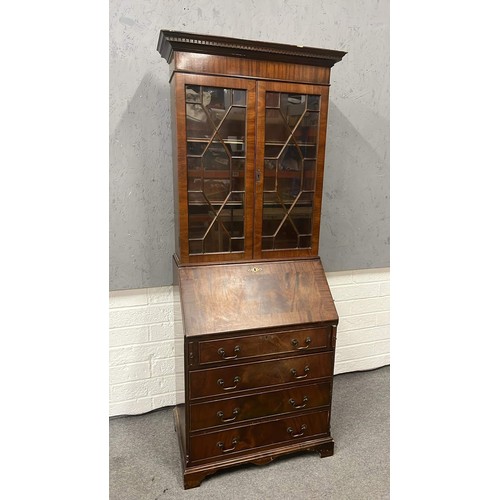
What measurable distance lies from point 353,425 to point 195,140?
1.77 m

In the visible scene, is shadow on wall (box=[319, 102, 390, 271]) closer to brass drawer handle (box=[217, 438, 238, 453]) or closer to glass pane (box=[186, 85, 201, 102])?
glass pane (box=[186, 85, 201, 102])

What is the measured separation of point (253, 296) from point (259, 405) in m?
0.51

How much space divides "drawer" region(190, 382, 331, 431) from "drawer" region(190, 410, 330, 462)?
51 mm

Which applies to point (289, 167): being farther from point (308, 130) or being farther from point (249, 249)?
→ point (249, 249)

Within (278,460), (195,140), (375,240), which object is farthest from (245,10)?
(278,460)

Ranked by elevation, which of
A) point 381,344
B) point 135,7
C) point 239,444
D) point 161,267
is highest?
point 135,7

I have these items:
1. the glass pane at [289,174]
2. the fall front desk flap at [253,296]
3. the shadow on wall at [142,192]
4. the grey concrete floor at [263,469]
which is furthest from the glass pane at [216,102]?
the grey concrete floor at [263,469]

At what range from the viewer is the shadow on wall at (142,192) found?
2037 mm

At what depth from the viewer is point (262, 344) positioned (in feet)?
5.94

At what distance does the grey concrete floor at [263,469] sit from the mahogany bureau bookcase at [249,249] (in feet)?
0.25

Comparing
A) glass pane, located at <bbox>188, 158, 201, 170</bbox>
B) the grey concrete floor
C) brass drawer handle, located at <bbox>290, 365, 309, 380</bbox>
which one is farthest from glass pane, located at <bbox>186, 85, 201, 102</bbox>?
the grey concrete floor

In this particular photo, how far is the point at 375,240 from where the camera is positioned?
2.66 meters

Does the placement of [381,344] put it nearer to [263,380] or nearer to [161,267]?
[263,380]

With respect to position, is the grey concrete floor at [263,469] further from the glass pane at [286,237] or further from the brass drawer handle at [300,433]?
the glass pane at [286,237]
